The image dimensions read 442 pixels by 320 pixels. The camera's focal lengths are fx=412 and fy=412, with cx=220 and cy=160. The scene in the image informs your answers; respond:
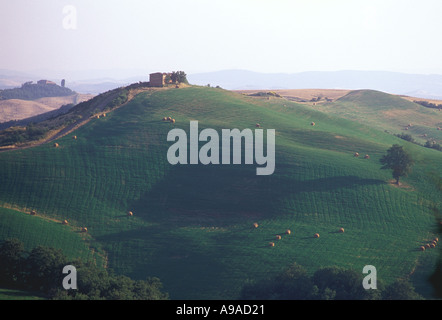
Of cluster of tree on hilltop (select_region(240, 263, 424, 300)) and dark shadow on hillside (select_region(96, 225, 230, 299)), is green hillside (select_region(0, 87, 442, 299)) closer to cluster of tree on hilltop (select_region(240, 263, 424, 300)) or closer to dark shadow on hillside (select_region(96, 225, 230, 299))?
dark shadow on hillside (select_region(96, 225, 230, 299))

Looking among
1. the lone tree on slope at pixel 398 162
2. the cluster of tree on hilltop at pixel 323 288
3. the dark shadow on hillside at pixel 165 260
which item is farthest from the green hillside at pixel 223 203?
the cluster of tree on hilltop at pixel 323 288

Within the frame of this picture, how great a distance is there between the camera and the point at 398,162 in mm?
56562

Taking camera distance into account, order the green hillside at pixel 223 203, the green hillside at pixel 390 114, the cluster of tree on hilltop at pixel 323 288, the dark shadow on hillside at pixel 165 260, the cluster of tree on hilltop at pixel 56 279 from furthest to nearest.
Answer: the green hillside at pixel 390 114 < the green hillside at pixel 223 203 < the dark shadow on hillside at pixel 165 260 < the cluster of tree on hilltop at pixel 56 279 < the cluster of tree on hilltop at pixel 323 288

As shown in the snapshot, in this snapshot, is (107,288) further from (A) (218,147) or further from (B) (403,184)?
(B) (403,184)

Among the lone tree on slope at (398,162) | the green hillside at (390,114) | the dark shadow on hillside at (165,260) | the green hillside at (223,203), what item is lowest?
the dark shadow on hillside at (165,260)

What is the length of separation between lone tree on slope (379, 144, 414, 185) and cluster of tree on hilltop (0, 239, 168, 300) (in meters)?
35.7

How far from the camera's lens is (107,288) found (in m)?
36.4

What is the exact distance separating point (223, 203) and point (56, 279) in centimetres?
2333

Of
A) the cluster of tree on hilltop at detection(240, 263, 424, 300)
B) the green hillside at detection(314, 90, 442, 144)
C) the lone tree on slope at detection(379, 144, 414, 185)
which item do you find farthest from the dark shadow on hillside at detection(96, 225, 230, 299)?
the green hillside at detection(314, 90, 442, 144)

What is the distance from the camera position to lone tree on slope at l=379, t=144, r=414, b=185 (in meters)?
56.1

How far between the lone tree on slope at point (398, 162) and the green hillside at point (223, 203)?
5.52 feet

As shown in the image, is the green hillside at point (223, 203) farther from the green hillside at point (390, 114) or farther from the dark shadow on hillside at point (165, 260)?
the green hillside at point (390, 114)

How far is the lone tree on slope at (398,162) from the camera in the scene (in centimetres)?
5606

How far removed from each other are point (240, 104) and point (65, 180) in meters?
39.4
